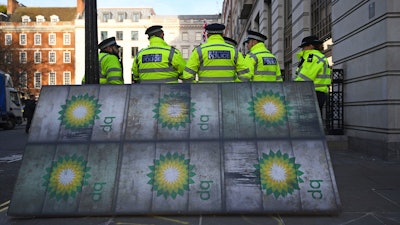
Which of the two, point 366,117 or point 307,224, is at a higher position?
point 366,117

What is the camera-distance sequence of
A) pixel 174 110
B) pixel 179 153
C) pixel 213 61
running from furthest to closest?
pixel 213 61 → pixel 174 110 → pixel 179 153

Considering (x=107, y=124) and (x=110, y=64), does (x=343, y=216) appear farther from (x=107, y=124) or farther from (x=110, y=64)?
(x=110, y=64)

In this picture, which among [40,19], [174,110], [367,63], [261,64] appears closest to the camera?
[174,110]

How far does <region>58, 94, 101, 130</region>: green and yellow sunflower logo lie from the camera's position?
4.69 m

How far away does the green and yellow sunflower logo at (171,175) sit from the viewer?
13.9 ft

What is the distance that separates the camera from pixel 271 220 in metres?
4.02

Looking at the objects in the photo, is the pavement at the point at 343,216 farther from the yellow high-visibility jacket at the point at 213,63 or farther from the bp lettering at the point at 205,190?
the yellow high-visibility jacket at the point at 213,63

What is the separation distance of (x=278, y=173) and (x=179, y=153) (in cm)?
112

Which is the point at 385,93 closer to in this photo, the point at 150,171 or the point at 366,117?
the point at 366,117

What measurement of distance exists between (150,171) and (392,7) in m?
6.34

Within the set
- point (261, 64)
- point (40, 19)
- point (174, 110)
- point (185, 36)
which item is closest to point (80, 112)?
point (174, 110)

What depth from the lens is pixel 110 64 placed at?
6680mm

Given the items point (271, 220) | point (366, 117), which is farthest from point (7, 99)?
point (271, 220)

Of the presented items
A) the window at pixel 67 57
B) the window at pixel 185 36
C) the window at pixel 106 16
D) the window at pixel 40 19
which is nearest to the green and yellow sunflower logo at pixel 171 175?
the window at pixel 67 57
